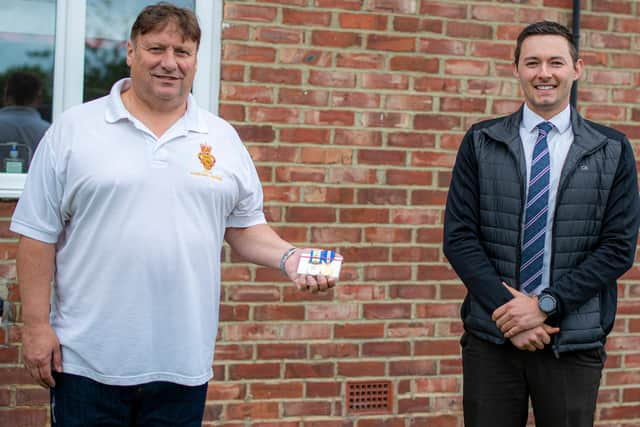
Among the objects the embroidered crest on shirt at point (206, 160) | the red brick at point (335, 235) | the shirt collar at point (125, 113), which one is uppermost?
the shirt collar at point (125, 113)

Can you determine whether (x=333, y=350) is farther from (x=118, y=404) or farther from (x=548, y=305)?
(x=118, y=404)

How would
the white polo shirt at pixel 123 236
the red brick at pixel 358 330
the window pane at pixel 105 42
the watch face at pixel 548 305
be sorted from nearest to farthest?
the white polo shirt at pixel 123 236, the watch face at pixel 548 305, the window pane at pixel 105 42, the red brick at pixel 358 330

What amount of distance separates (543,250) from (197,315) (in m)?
1.28

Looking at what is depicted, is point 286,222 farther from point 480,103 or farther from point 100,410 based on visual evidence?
point 100,410

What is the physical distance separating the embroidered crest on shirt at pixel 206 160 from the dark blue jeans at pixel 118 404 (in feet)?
2.15

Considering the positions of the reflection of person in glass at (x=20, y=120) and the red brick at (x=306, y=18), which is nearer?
the reflection of person in glass at (x=20, y=120)

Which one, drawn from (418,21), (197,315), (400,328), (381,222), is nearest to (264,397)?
(400,328)

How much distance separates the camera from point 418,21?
439 centimetres

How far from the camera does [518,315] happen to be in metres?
3.05

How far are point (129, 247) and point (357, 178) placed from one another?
191 cm

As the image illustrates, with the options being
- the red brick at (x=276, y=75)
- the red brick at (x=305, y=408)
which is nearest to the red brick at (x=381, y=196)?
the red brick at (x=276, y=75)

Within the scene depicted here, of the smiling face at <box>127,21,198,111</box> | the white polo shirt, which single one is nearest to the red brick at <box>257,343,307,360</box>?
the white polo shirt

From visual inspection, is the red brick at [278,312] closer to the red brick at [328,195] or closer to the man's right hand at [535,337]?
the red brick at [328,195]

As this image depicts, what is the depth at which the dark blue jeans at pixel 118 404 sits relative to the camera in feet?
8.59
